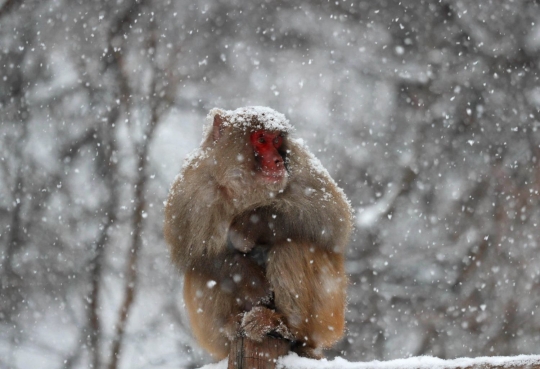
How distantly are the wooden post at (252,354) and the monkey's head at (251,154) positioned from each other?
96 cm

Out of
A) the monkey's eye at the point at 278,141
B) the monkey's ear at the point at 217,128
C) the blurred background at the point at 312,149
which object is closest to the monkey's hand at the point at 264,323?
the monkey's eye at the point at 278,141

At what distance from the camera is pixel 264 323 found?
11.5 ft

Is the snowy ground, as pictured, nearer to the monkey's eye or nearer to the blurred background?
the monkey's eye

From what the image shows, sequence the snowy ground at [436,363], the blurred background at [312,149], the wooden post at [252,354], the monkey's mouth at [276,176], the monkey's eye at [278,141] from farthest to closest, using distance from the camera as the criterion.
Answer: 1. the blurred background at [312,149]
2. the monkey's eye at [278,141]
3. the monkey's mouth at [276,176]
4. the wooden post at [252,354]
5. the snowy ground at [436,363]

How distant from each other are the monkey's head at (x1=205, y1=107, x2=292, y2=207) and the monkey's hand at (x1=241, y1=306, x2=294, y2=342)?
60 centimetres

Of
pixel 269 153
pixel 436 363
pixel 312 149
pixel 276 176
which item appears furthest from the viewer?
pixel 312 149

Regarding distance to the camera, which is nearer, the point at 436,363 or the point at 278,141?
the point at 436,363

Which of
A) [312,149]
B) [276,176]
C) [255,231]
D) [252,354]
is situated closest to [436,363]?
[252,354]

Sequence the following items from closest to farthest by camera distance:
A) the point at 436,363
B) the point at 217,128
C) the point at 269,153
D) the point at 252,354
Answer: the point at 436,363 → the point at 252,354 → the point at 269,153 → the point at 217,128

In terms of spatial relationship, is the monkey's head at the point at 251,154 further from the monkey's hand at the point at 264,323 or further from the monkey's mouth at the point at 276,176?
the monkey's hand at the point at 264,323

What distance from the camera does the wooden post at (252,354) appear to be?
120 inches

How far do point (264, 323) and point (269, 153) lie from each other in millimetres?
924

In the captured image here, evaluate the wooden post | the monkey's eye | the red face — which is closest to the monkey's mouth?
the red face

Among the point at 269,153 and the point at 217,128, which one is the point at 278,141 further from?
the point at 217,128
